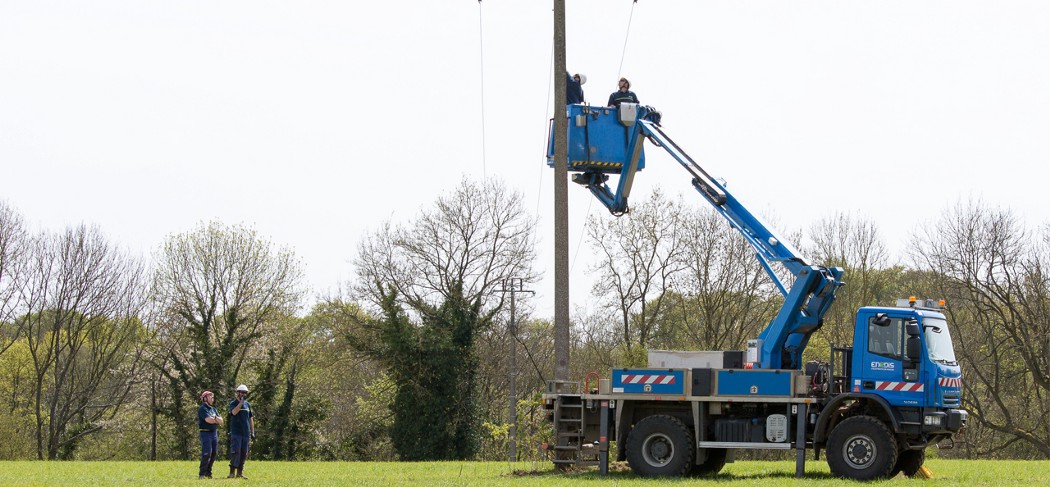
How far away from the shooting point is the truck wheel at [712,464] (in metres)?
20.1

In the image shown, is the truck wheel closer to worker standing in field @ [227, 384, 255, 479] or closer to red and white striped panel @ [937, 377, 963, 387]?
red and white striped panel @ [937, 377, 963, 387]

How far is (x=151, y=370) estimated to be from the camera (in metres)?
50.7

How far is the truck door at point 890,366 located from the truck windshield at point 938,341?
1.18ft

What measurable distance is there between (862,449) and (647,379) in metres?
3.56

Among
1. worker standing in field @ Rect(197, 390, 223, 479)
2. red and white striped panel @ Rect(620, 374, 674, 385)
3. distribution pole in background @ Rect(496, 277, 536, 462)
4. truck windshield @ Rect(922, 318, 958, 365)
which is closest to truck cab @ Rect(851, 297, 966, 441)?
truck windshield @ Rect(922, 318, 958, 365)

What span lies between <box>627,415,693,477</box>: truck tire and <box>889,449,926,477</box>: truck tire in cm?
344

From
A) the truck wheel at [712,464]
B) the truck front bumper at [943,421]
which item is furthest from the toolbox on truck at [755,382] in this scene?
the truck front bumper at [943,421]

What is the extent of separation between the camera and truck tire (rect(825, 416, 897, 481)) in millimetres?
17875

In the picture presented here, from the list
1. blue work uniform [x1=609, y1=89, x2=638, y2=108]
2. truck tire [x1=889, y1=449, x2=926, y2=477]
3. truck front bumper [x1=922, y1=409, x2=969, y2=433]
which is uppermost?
blue work uniform [x1=609, y1=89, x2=638, y2=108]

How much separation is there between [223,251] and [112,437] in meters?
10.6

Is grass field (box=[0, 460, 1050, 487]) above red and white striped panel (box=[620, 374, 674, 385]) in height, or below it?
below

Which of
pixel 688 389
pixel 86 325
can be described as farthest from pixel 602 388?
pixel 86 325

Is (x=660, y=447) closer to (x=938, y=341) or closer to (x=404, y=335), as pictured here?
(x=938, y=341)

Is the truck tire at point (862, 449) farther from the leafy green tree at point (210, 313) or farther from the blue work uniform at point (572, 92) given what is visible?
the leafy green tree at point (210, 313)
